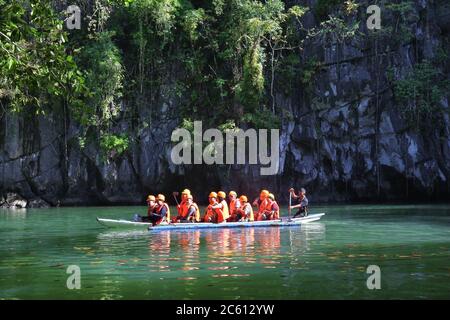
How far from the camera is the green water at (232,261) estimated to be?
29.7 ft

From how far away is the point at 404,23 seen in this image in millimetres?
34281

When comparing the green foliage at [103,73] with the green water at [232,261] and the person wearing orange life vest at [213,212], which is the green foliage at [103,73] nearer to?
the green water at [232,261]

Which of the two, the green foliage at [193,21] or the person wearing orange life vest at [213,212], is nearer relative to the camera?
the person wearing orange life vest at [213,212]

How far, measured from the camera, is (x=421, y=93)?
111ft

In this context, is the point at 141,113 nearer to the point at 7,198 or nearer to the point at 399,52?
the point at 7,198

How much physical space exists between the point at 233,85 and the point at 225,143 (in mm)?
3265

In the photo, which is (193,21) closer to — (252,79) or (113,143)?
(252,79)

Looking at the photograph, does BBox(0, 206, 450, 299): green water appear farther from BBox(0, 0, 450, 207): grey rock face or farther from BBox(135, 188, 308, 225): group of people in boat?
BBox(0, 0, 450, 207): grey rock face

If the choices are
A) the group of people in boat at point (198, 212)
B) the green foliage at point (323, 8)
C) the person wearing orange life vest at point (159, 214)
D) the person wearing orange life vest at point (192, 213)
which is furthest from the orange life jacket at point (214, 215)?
the green foliage at point (323, 8)

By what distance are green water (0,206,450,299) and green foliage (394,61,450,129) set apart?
1417 centimetres

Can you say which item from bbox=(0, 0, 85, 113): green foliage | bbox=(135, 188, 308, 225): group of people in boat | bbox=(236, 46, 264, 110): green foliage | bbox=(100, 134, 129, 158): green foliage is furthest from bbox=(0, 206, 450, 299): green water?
bbox=(236, 46, 264, 110): green foliage

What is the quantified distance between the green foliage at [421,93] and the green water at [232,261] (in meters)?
14.2

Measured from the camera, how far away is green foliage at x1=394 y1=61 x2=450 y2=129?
3366cm
